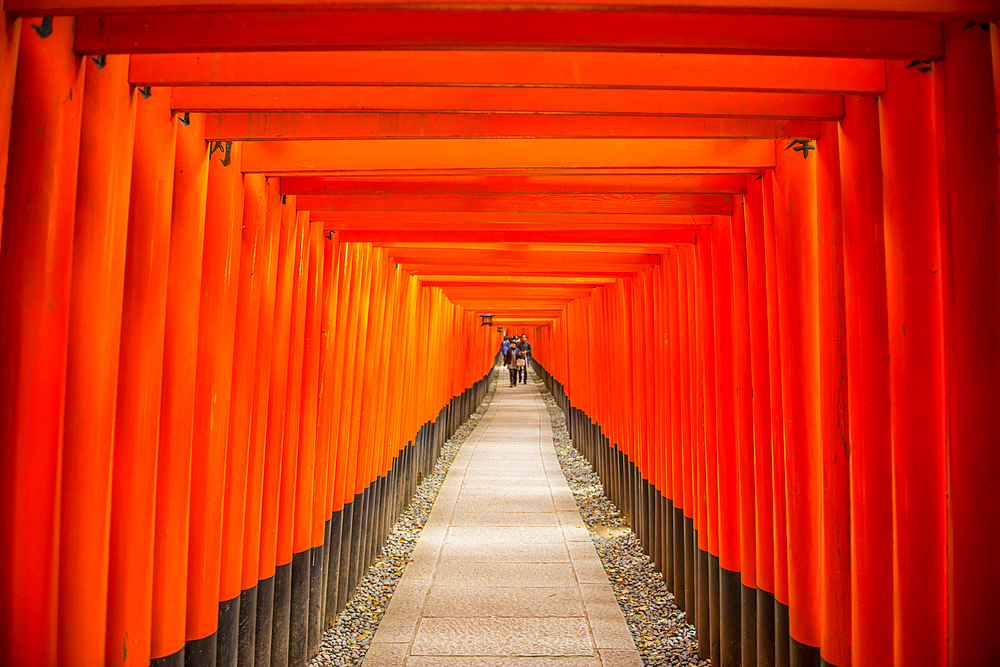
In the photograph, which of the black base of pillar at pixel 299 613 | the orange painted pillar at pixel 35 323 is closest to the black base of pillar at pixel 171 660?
the orange painted pillar at pixel 35 323

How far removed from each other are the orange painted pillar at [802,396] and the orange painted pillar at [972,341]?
3.12 feet

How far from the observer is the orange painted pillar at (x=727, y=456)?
157 inches

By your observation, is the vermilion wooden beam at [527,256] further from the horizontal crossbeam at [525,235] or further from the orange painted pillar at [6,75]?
the orange painted pillar at [6,75]

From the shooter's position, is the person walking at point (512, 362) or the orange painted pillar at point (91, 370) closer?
the orange painted pillar at point (91, 370)

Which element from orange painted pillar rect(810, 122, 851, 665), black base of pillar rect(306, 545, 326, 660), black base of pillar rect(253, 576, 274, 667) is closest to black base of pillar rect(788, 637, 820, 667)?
orange painted pillar rect(810, 122, 851, 665)

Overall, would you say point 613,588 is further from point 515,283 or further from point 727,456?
point 515,283

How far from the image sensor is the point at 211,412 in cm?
289

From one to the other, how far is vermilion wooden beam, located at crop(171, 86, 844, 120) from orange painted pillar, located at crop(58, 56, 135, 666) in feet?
1.33

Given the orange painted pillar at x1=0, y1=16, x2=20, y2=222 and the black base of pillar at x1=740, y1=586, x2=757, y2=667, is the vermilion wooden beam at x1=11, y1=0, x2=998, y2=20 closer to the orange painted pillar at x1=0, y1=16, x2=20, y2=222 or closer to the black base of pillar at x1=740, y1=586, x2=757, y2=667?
the orange painted pillar at x1=0, y1=16, x2=20, y2=222

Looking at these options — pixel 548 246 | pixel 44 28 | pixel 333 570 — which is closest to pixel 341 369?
pixel 333 570

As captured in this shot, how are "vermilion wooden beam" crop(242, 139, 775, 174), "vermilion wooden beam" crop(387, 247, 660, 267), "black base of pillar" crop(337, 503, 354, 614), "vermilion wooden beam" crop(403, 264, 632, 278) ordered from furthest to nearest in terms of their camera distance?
"vermilion wooden beam" crop(403, 264, 632, 278)
"vermilion wooden beam" crop(387, 247, 660, 267)
"black base of pillar" crop(337, 503, 354, 614)
"vermilion wooden beam" crop(242, 139, 775, 174)

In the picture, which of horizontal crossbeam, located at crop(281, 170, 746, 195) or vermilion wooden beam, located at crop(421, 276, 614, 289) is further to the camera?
vermilion wooden beam, located at crop(421, 276, 614, 289)

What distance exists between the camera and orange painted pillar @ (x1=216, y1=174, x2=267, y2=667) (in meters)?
3.19

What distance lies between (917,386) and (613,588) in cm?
437
